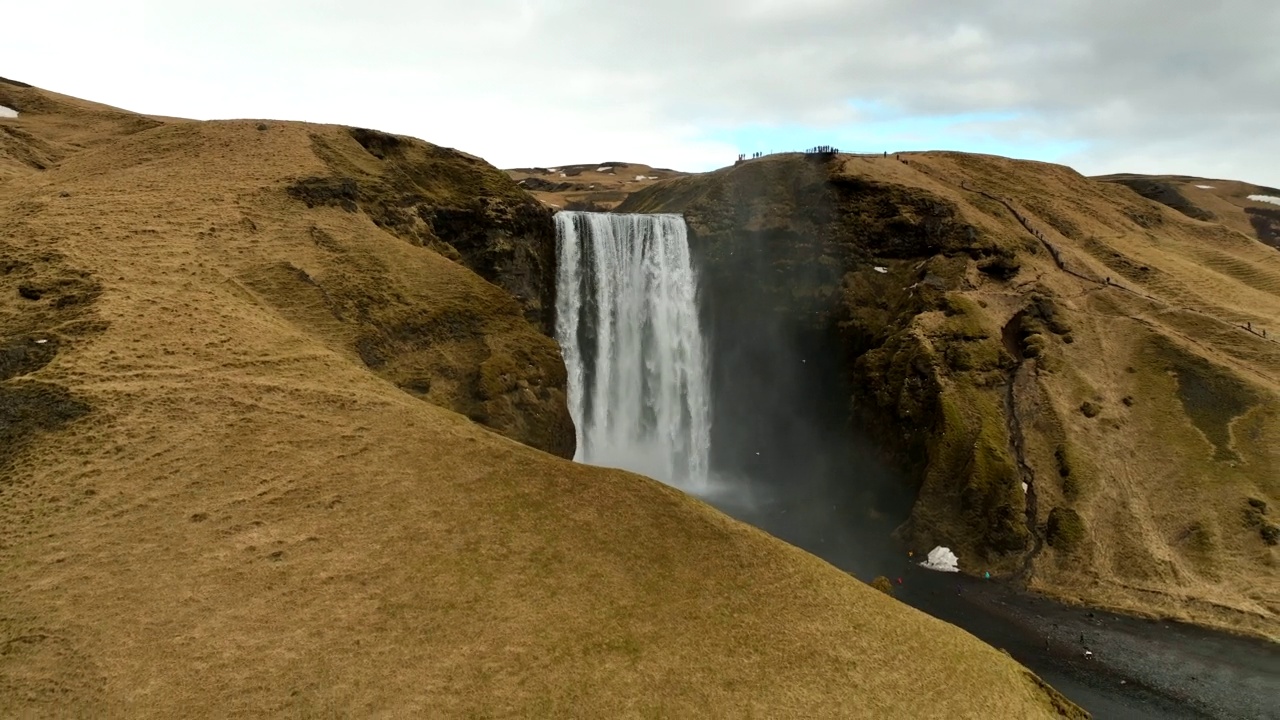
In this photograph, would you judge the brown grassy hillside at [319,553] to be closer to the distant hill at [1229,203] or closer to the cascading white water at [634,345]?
the cascading white water at [634,345]

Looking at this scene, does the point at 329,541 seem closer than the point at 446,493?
Yes

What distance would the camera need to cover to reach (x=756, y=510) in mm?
62906

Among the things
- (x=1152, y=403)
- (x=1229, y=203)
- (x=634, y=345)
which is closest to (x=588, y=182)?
(x=634, y=345)

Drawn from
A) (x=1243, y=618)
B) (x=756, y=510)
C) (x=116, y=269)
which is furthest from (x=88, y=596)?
(x=1243, y=618)

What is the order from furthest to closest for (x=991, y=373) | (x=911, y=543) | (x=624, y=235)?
(x=624, y=235) → (x=991, y=373) → (x=911, y=543)

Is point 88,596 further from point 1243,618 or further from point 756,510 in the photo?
point 1243,618

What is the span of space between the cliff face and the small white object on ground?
3.14 ft

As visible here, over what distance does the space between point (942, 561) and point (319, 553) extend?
44.8 meters

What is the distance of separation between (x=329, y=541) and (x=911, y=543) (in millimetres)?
45733

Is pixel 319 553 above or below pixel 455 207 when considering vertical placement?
below

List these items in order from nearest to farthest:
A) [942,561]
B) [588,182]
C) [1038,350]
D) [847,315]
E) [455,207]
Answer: [942,561] → [455,207] → [1038,350] → [847,315] → [588,182]

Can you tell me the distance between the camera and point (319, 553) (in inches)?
886

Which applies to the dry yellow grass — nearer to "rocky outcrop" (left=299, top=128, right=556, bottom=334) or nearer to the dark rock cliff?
the dark rock cliff

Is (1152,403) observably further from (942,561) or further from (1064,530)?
(942,561)
